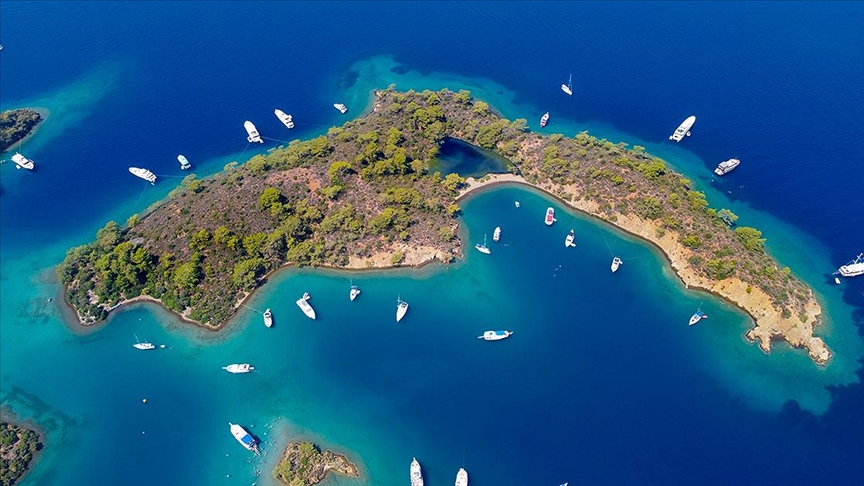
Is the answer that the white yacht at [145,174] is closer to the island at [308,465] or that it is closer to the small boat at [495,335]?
the island at [308,465]

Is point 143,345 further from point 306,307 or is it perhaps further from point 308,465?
point 308,465

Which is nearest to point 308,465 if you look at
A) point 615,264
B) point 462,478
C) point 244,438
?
point 244,438

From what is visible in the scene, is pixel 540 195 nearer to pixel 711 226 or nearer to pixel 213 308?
pixel 711 226

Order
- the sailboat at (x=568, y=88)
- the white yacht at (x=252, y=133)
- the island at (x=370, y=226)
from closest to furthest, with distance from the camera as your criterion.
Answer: the island at (x=370, y=226)
the white yacht at (x=252, y=133)
the sailboat at (x=568, y=88)

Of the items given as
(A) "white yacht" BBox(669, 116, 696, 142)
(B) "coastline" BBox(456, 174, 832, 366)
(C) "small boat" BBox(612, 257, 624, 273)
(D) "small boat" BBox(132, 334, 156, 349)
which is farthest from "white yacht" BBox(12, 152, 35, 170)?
(A) "white yacht" BBox(669, 116, 696, 142)

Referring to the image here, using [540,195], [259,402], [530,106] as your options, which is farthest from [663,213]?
[259,402]

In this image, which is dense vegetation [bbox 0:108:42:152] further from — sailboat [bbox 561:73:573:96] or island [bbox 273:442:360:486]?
sailboat [bbox 561:73:573:96]

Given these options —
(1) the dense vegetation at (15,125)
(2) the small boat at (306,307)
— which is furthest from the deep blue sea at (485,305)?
(1) the dense vegetation at (15,125)
